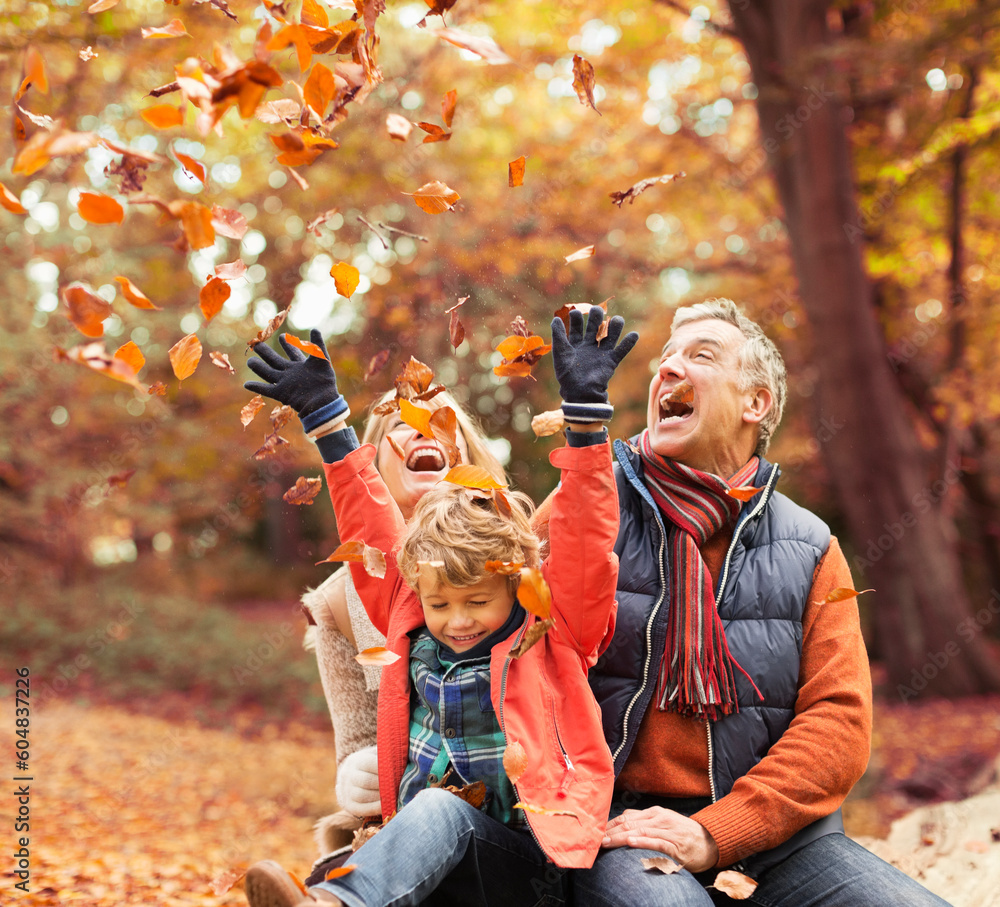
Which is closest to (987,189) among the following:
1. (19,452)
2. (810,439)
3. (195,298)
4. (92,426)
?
(810,439)

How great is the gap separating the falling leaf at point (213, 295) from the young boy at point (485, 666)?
187 millimetres

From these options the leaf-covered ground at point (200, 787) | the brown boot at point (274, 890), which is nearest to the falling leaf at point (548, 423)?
the brown boot at point (274, 890)

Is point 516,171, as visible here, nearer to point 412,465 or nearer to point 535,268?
point 412,465

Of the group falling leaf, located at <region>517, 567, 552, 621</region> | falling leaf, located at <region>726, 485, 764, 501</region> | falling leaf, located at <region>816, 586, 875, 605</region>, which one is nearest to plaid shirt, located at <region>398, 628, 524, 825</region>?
falling leaf, located at <region>517, 567, 552, 621</region>

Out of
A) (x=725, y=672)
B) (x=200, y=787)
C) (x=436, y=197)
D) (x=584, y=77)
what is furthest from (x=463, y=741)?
(x=200, y=787)

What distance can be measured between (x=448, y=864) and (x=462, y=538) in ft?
2.12

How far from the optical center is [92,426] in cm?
874

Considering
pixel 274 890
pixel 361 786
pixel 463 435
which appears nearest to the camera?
pixel 274 890

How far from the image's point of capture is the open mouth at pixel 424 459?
2.38 meters

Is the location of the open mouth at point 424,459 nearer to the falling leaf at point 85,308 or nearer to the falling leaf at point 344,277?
the falling leaf at point 344,277

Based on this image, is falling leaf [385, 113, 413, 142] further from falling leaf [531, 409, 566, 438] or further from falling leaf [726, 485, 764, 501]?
falling leaf [726, 485, 764, 501]

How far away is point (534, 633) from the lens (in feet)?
5.78

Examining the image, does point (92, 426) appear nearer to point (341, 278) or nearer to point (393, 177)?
point (393, 177)

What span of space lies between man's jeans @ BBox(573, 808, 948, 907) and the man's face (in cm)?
91
